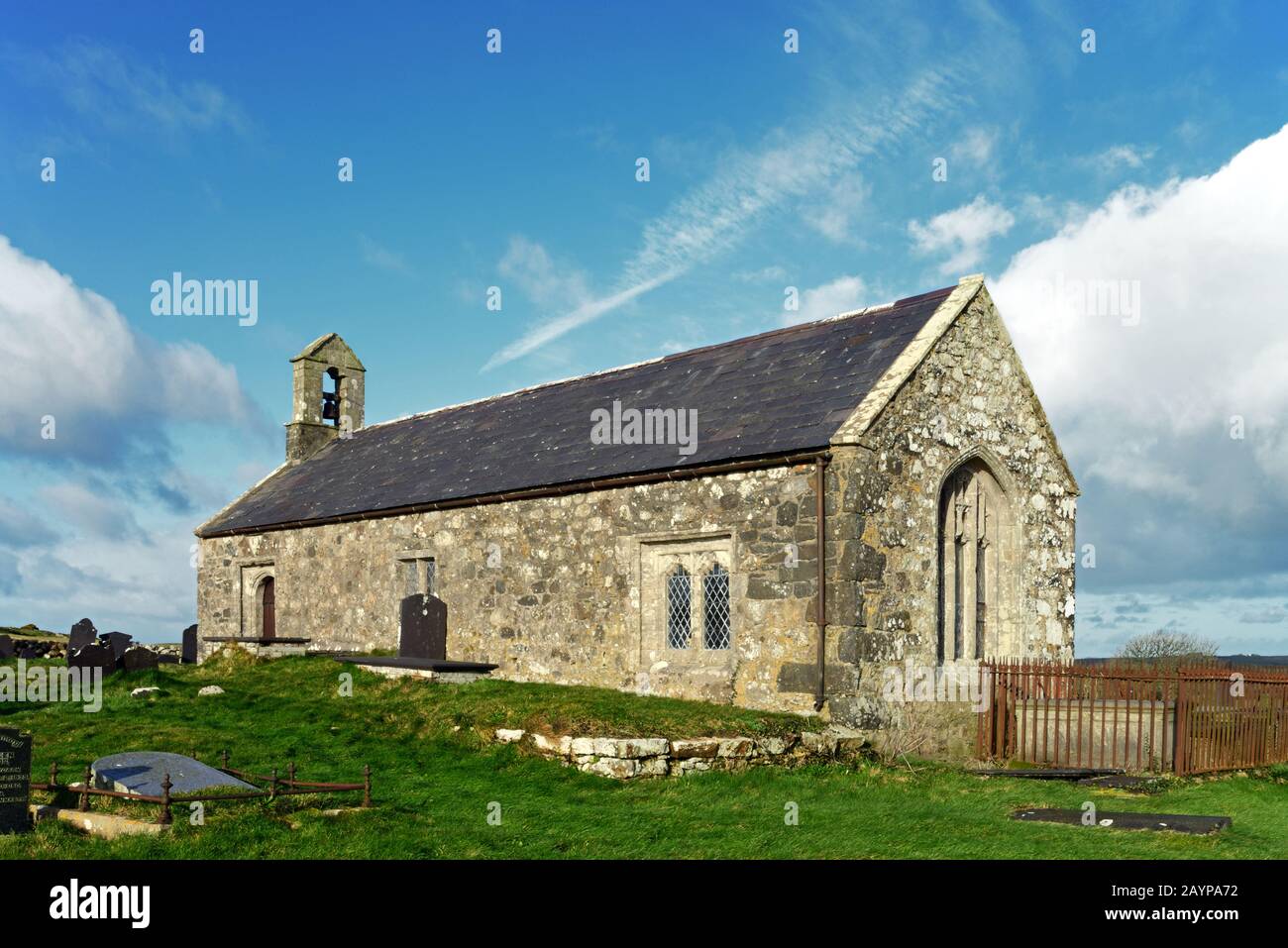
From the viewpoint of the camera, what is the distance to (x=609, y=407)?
23.4 m

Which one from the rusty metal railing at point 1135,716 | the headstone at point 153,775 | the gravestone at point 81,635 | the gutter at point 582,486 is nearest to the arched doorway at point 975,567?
the rusty metal railing at point 1135,716

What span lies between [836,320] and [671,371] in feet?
12.6

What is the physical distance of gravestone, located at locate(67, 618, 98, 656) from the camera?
86.0 ft

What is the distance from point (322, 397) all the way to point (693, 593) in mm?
19557

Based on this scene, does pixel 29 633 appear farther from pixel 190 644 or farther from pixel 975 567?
pixel 975 567

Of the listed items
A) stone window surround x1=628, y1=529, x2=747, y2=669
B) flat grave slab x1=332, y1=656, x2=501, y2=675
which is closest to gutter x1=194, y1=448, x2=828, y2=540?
stone window surround x1=628, y1=529, x2=747, y2=669

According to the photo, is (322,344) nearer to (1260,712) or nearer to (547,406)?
(547,406)

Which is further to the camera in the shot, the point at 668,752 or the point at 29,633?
the point at 29,633

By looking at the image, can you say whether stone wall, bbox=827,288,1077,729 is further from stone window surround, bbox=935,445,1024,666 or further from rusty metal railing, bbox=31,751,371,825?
rusty metal railing, bbox=31,751,371,825

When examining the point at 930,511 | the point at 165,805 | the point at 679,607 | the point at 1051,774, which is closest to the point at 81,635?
the point at 679,607

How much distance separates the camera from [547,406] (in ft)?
84.1

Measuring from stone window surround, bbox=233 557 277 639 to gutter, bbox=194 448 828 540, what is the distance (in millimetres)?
1772

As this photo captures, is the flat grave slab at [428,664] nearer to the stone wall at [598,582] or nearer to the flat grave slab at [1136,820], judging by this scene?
the stone wall at [598,582]
